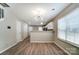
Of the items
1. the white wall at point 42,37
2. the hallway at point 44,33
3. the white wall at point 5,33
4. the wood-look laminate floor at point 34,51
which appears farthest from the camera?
the white wall at point 42,37

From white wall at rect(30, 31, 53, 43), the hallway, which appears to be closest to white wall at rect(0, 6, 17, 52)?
the hallway

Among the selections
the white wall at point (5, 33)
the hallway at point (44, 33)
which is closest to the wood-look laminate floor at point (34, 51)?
the hallway at point (44, 33)

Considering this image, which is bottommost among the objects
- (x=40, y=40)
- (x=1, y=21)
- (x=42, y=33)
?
(x=40, y=40)

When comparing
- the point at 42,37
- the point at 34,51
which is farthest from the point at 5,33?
the point at 42,37

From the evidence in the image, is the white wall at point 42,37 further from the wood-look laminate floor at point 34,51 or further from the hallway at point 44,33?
the wood-look laminate floor at point 34,51

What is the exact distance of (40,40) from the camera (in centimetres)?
825

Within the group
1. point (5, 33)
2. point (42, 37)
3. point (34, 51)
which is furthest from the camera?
point (42, 37)

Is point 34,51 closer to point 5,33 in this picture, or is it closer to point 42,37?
point 5,33

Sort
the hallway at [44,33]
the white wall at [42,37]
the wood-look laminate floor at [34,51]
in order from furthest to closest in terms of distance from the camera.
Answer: the white wall at [42,37]
the wood-look laminate floor at [34,51]
the hallway at [44,33]

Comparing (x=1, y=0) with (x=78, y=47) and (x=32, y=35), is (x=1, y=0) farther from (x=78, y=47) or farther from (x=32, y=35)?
(x=32, y=35)

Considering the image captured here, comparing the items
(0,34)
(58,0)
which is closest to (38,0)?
(58,0)

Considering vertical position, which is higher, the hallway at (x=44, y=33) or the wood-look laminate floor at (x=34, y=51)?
the hallway at (x=44, y=33)

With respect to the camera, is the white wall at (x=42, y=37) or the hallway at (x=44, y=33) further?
the white wall at (x=42, y=37)
